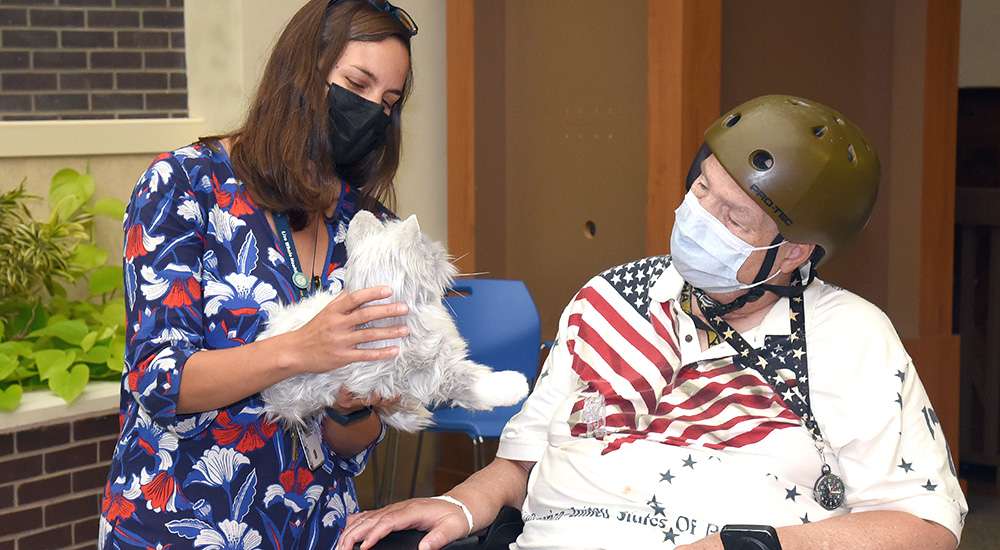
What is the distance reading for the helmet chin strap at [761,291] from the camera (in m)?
1.73

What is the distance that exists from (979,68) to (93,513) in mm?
4620

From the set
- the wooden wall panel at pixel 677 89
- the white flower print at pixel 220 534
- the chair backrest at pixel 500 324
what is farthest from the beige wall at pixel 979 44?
the white flower print at pixel 220 534

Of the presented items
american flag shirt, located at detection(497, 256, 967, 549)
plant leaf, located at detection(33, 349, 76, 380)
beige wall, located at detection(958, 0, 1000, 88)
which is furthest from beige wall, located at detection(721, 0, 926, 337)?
plant leaf, located at detection(33, 349, 76, 380)

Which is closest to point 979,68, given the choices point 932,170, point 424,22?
point 932,170

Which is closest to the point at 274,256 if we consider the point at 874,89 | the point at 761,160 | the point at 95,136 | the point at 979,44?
the point at 761,160

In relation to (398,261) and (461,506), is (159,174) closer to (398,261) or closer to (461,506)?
(398,261)

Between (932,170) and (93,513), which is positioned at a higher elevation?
(932,170)

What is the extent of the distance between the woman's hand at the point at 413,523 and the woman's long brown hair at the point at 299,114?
0.59 m

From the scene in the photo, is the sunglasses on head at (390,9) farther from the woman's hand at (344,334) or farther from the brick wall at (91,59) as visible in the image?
the brick wall at (91,59)

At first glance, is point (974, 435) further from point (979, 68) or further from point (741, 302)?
point (741, 302)

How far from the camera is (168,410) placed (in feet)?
5.08

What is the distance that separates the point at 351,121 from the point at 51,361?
Result: 2.24 m

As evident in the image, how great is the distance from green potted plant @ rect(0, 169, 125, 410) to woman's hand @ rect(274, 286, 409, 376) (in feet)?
7.47

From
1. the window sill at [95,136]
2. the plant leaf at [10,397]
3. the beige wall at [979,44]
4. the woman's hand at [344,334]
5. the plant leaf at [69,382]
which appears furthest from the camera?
the beige wall at [979,44]
